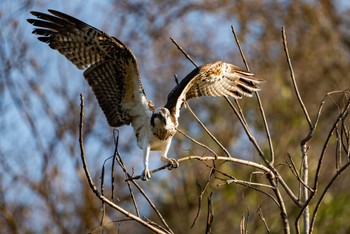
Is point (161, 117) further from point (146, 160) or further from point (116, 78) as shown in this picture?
point (116, 78)

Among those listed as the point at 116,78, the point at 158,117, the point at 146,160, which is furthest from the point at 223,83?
the point at 146,160

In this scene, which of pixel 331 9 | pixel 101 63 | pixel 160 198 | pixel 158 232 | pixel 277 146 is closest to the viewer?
pixel 158 232

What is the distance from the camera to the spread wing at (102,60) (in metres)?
5.61

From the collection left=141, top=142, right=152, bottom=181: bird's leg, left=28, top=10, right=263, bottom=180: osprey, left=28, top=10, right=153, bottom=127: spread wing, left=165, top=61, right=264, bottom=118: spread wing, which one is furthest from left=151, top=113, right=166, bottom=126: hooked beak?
left=165, top=61, right=264, bottom=118: spread wing

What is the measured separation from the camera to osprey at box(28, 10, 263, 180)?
215 inches

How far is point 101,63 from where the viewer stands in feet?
19.1

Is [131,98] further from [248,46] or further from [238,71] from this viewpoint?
[248,46]

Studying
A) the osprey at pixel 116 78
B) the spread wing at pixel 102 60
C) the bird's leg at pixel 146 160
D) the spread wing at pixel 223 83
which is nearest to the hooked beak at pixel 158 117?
the osprey at pixel 116 78

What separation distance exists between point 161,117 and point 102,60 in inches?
29.3

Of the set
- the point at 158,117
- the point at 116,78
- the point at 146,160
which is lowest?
the point at 146,160

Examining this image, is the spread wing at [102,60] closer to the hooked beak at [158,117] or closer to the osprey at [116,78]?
the osprey at [116,78]

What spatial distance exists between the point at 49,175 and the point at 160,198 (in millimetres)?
3144

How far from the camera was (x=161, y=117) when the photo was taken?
5371mm

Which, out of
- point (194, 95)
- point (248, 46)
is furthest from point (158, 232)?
point (248, 46)
